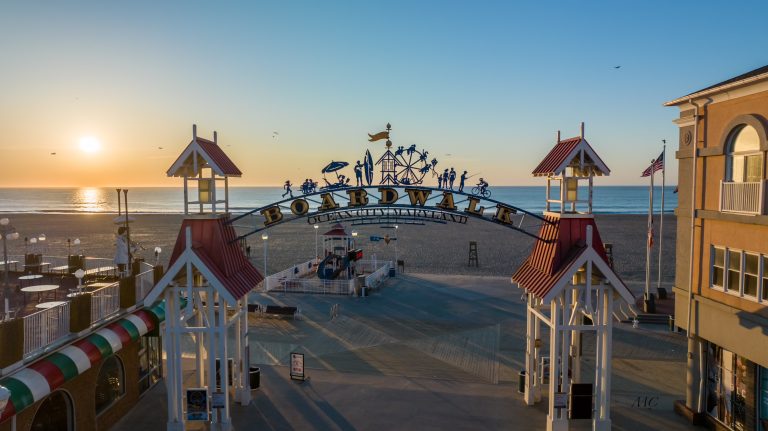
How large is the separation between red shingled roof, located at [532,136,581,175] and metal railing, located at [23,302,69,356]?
12579 millimetres

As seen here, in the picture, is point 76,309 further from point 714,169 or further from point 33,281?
point 714,169

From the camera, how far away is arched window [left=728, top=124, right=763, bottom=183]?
Result: 39.2ft

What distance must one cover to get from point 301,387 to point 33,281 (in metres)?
10.7

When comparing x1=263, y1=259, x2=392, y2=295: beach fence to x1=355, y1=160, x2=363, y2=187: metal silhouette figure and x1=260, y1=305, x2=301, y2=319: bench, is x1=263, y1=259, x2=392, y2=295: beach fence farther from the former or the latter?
x1=355, y1=160, x2=363, y2=187: metal silhouette figure

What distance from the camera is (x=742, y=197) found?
Result: 476 inches

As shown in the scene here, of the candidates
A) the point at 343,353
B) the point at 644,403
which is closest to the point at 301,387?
the point at 343,353

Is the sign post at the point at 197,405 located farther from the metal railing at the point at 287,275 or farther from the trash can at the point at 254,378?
the metal railing at the point at 287,275

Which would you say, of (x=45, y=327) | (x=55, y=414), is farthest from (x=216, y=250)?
(x=55, y=414)

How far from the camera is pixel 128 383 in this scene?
47.4 feet

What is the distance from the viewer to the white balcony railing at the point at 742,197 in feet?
37.5

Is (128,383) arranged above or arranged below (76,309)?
below

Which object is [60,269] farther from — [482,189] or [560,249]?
[560,249]

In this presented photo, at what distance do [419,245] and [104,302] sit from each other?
4234 centimetres

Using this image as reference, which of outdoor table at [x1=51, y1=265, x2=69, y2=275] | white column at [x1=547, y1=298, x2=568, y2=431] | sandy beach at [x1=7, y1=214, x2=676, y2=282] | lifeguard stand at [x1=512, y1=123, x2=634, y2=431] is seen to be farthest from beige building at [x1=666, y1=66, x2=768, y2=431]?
sandy beach at [x1=7, y1=214, x2=676, y2=282]
